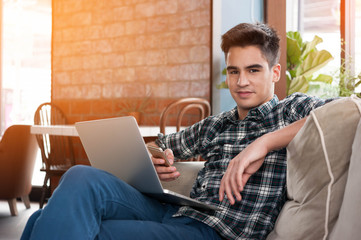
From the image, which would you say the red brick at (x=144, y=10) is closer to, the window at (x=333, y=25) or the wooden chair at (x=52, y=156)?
the wooden chair at (x=52, y=156)

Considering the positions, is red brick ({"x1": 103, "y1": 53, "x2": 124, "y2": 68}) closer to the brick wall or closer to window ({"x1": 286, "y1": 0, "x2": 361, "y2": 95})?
the brick wall

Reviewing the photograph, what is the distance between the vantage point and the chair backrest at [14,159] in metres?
3.59

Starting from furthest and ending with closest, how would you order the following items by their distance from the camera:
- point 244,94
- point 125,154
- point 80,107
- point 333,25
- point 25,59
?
point 25,59 < point 333,25 < point 80,107 < point 244,94 < point 125,154

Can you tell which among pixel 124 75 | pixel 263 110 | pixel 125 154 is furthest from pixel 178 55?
pixel 125 154

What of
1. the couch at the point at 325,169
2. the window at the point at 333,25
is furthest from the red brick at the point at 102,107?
the couch at the point at 325,169

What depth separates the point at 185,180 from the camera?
1744 mm

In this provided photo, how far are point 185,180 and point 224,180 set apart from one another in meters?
0.56

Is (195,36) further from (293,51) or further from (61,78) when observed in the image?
(61,78)

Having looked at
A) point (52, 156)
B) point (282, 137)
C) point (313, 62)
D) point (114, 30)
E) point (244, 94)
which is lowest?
point (52, 156)

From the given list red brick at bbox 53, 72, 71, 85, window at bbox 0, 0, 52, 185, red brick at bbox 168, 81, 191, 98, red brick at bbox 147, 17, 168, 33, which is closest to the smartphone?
red brick at bbox 168, 81, 191, 98

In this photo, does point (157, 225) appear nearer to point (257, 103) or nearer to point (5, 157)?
point (257, 103)

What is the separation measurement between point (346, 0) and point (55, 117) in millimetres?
2894

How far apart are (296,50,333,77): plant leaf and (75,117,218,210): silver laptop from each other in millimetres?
2116

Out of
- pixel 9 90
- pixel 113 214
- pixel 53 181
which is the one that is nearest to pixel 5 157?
pixel 53 181
